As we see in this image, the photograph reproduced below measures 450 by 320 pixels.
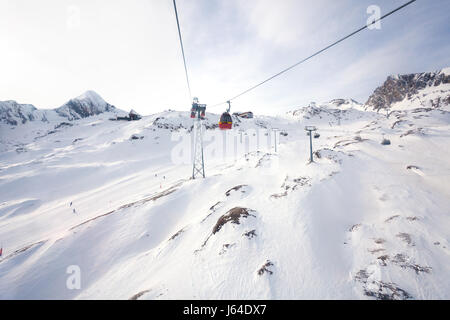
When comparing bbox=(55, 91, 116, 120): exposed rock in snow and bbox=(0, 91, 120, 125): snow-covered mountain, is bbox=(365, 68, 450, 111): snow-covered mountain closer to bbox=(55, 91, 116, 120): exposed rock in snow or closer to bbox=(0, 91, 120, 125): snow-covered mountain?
bbox=(0, 91, 120, 125): snow-covered mountain

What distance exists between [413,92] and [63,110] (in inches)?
11306

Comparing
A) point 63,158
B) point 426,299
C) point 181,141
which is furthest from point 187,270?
point 63,158

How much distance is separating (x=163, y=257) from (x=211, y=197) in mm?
7916

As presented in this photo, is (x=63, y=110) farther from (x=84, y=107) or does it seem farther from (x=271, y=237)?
(x=271, y=237)

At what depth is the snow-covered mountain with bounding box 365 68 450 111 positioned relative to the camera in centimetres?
11339

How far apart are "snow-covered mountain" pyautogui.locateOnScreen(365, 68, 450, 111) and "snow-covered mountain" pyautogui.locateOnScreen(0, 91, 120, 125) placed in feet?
772

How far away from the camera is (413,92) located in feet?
454

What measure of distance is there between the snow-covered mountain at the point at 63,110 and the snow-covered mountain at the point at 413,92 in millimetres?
235363

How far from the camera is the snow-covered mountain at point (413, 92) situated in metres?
113

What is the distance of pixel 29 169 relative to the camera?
41781 mm

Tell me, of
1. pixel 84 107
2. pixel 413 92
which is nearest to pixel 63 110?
pixel 84 107

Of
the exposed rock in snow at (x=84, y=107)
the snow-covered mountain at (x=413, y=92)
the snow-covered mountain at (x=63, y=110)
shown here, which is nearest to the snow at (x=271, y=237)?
the exposed rock in snow at (x=84, y=107)

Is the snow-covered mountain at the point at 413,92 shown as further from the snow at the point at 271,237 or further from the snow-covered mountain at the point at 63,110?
the snow-covered mountain at the point at 63,110
